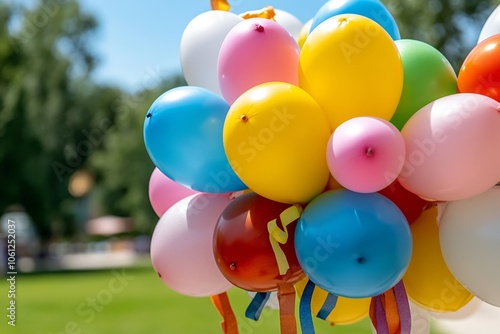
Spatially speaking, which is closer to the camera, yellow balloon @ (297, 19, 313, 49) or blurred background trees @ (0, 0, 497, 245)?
yellow balloon @ (297, 19, 313, 49)

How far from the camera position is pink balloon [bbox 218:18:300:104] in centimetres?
231

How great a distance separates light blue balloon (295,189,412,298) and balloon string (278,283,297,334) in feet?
0.58

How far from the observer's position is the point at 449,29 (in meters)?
15.9

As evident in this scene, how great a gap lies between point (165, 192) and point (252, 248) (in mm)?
836

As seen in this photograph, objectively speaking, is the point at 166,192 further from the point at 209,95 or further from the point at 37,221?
the point at 37,221

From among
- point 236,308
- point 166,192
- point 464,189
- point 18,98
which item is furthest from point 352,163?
point 18,98

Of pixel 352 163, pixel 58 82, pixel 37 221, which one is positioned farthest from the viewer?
pixel 58 82

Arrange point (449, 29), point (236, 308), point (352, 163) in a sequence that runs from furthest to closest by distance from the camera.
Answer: point (449, 29) < point (236, 308) < point (352, 163)

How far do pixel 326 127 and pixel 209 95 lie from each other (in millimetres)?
528

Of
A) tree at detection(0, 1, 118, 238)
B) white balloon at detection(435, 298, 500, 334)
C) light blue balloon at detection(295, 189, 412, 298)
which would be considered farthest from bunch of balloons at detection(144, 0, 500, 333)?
tree at detection(0, 1, 118, 238)

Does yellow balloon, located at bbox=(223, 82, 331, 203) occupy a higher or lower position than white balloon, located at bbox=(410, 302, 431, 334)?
higher

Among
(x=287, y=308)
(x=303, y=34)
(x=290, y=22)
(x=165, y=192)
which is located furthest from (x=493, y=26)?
(x=165, y=192)

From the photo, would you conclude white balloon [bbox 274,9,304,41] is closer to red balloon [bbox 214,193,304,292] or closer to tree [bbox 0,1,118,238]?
red balloon [bbox 214,193,304,292]

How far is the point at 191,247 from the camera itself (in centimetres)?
250
